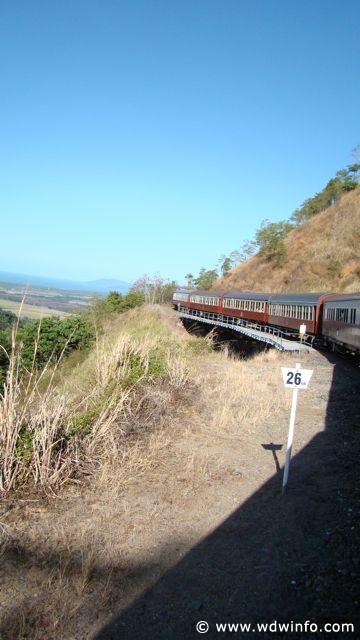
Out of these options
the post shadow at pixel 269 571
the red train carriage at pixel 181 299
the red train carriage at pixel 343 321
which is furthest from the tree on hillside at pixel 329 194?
the post shadow at pixel 269 571

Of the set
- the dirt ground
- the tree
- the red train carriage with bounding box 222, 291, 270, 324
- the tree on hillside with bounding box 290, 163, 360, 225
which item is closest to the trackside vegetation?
the dirt ground

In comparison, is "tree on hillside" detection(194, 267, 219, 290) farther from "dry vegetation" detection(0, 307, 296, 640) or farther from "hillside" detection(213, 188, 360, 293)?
"dry vegetation" detection(0, 307, 296, 640)

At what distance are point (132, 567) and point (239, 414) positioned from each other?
5.50 meters

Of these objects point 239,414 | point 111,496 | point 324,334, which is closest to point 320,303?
point 324,334

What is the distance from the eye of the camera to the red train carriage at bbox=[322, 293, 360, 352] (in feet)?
53.3

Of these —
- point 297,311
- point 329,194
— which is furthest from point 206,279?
point 297,311

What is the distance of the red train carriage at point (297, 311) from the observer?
2358cm

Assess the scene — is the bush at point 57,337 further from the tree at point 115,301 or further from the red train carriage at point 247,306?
the tree at point 115,301

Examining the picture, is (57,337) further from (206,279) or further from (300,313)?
(206,279)

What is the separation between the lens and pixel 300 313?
25.4 metres

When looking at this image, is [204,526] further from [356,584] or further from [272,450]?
[272,450]

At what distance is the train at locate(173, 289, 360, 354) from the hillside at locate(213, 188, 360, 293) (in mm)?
10898

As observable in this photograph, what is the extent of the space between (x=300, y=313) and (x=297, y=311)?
41 centimetres

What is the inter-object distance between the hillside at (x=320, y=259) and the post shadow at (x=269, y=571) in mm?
36528
